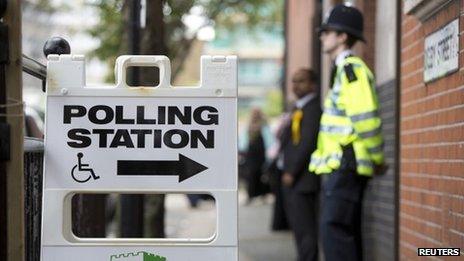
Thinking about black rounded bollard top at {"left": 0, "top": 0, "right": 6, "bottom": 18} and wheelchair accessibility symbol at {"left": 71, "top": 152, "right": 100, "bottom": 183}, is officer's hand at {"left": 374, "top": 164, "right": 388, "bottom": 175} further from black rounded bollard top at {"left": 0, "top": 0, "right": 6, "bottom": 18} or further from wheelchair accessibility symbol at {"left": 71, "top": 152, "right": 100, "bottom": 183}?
black rounded bollard top at {"left": 0, "top": 0, "right": 6, "bottom": 18}

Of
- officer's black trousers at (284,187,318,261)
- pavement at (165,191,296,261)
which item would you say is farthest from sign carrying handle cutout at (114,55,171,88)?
pavement at (165,191,296,261)

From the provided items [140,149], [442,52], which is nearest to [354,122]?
[442,52]

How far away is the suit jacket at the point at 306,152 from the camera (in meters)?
7.59

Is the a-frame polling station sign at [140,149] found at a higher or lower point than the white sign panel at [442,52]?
lower

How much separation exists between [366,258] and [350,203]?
3.33 m

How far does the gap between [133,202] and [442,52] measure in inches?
104

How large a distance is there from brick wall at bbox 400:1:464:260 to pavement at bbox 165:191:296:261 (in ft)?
11.4

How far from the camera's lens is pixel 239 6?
12.8 meters

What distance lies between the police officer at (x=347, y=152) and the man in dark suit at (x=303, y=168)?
1.98 metres

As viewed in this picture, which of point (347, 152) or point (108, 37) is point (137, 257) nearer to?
point (347, 152)

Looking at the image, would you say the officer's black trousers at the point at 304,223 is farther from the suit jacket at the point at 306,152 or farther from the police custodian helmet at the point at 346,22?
the police custodian helmet at the point at 346,22

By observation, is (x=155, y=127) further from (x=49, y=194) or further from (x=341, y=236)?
(x=341, y=236)

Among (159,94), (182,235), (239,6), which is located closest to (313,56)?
(239,6)

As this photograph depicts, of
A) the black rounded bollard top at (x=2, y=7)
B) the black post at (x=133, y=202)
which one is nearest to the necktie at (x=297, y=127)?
the black post at (x=133, y=202)
